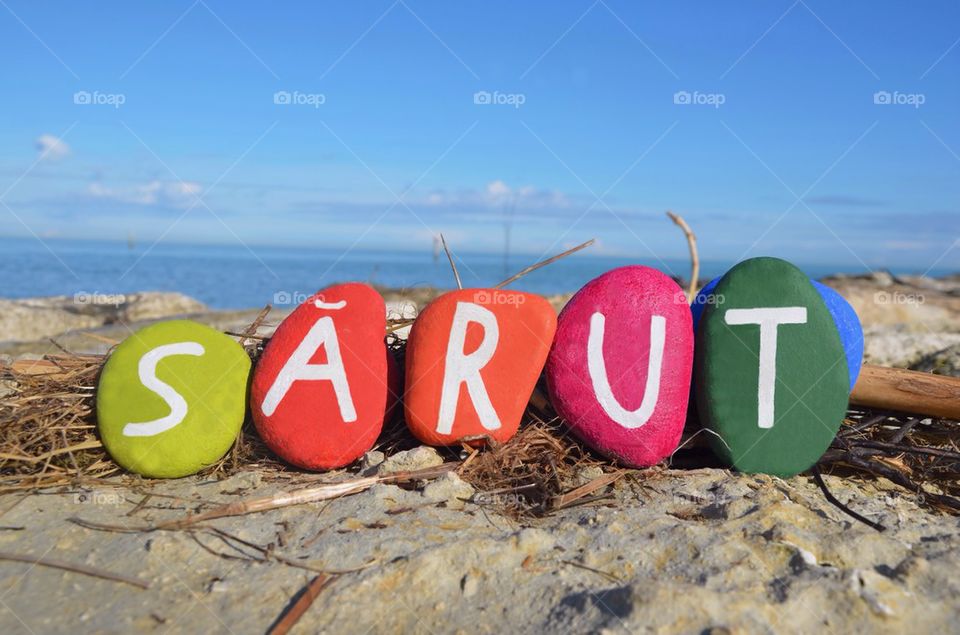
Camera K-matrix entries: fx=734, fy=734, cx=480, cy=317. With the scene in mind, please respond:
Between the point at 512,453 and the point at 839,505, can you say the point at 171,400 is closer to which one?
the point at 512,453

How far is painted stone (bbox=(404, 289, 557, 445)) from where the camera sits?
3293mm

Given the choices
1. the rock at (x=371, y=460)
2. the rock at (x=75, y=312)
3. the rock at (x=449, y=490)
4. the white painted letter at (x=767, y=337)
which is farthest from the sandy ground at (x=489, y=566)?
the rock at (x=75, y=312)

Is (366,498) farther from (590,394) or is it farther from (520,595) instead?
(590,394)

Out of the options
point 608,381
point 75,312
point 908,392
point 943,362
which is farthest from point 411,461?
point 75,312

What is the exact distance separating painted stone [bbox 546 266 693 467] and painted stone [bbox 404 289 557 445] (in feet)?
0.46

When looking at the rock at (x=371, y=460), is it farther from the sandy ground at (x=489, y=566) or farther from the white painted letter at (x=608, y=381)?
the white painted letter at (x=608, y=381)

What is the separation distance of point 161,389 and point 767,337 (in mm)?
2794

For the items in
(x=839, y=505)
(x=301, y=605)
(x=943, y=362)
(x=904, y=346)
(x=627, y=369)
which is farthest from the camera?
(x=904, y=346)

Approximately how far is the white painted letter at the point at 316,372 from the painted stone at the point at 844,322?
1.69 m

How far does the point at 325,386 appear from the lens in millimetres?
3393

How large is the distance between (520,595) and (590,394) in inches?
53.1

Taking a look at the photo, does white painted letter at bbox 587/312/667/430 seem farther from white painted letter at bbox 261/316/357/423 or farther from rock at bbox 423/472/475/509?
white painted letter at bbox 261/316/357/423

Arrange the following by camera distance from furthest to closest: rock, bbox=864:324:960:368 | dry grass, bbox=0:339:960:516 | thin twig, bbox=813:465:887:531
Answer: rock, bbox=864:324:960:368 < dry grass, bbox=0:339:960:516 < thin twig, bbox=813:465:887:531

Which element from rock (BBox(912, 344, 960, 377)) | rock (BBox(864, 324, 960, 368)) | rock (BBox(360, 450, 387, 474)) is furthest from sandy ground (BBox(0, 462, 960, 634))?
rock (BBox(864, 324, 960, 368))
